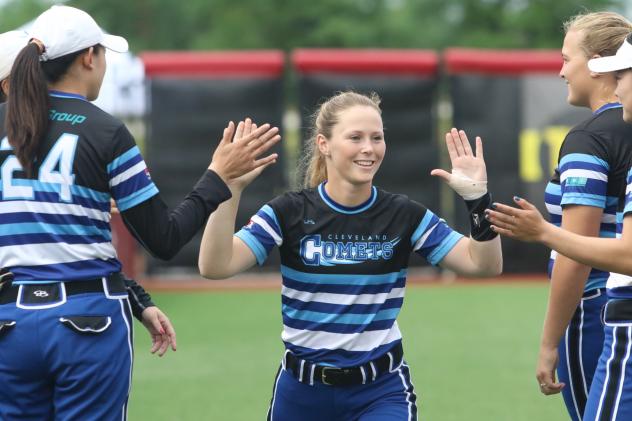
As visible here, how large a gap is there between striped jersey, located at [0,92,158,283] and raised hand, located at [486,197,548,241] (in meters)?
1.28

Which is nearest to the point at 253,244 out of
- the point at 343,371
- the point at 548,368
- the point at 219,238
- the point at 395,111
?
the point at 219,238

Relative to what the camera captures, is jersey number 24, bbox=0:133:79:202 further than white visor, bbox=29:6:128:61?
No

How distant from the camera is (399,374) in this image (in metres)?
4.63

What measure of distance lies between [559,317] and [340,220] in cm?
99

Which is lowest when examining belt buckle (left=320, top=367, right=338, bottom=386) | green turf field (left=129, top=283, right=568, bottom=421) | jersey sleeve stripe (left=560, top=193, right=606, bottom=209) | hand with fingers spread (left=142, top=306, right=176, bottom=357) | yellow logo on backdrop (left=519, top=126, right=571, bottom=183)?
green turf field (left=129, top=283, right=568, bottom=421)

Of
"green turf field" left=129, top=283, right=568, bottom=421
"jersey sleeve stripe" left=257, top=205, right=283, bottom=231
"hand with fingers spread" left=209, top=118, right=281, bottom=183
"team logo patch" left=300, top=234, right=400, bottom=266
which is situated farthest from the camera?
"green turf field" left=129, top=283, right=568, bottom=421

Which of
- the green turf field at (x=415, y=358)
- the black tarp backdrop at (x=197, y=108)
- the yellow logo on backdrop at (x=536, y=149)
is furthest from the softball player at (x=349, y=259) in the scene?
the yellow logo on backdrop at (x=536, y=149)

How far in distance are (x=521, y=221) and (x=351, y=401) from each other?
1121 mm

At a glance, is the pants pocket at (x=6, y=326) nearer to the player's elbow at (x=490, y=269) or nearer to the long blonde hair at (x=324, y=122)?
the long blonde hair at (x=324, y=122)

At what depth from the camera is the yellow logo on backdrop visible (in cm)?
1562

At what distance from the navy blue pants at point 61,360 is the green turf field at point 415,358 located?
3687 mm

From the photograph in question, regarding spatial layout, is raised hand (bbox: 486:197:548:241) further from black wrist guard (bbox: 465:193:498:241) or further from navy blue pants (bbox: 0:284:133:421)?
navy blue pants (bbox: 0:284:133:421)

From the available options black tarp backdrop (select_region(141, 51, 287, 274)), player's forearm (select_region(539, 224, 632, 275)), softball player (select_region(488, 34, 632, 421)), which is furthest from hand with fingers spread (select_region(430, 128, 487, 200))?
black tarp backdrop (select_region(141, 51, 287, 274))

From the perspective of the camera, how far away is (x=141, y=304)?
4.45 m
